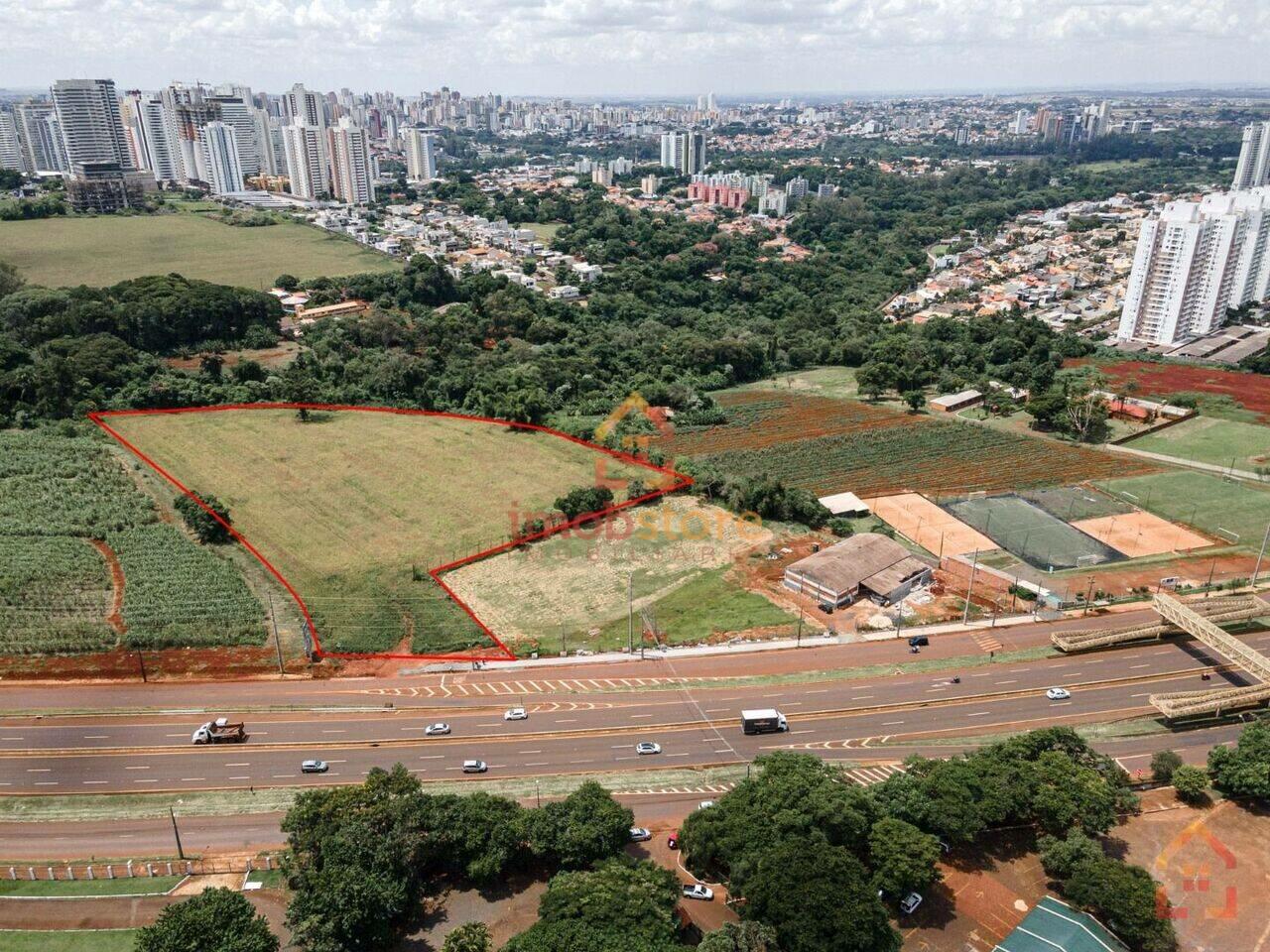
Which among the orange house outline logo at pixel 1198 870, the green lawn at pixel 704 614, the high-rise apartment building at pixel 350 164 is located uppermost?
the high-rise apartment building at pixel 350 164

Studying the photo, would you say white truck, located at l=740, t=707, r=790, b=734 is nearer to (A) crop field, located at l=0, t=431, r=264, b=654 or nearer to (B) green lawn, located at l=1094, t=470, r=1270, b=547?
(A) crop field, located at l=0, t=431, r=264, b=654

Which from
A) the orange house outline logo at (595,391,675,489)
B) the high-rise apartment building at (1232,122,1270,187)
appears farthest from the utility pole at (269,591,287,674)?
the high-rise apartment building at (1232,122,1270,187)

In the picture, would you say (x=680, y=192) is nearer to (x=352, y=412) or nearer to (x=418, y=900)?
(x=352, y=412)

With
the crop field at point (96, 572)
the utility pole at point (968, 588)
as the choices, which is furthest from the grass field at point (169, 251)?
the utility pole at point (968, 588)

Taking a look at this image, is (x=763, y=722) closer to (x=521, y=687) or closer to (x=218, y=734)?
(x=521, y=687)

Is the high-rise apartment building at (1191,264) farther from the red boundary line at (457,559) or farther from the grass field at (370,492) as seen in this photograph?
the grass field at (370,492)
